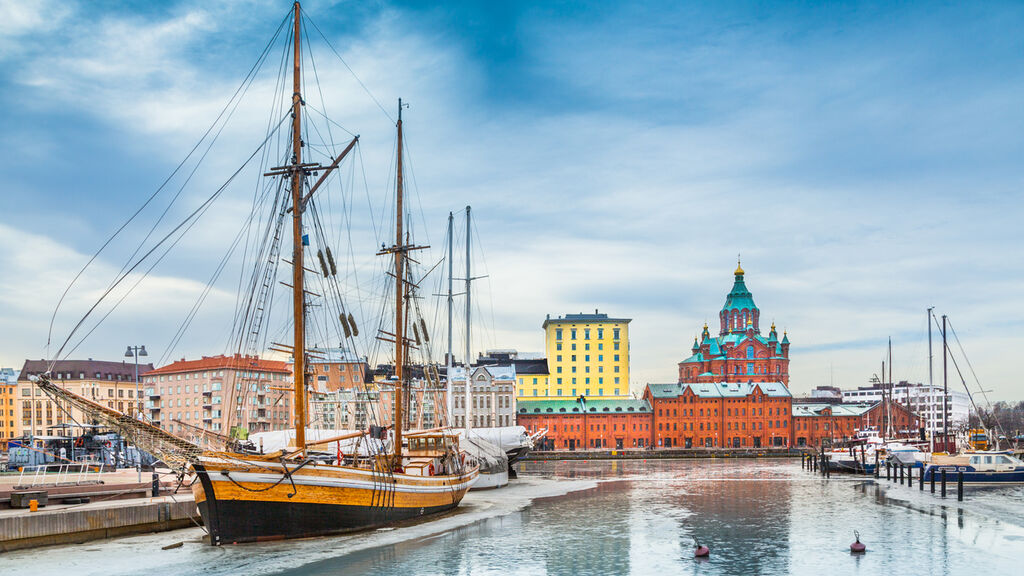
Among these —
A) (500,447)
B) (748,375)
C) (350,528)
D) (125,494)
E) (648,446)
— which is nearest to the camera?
(350,528)

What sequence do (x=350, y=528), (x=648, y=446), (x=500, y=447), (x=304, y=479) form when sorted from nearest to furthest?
(x=304, y=479), (x=350, y=528), (x=500, y=447), (x=648, y=446)

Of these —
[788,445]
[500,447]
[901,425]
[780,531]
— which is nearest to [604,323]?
[788,445]

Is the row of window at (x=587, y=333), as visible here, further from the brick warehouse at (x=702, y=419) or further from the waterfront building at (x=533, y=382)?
the brick warehouse at (x=702, y=419)

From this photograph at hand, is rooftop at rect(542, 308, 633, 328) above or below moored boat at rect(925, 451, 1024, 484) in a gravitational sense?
above

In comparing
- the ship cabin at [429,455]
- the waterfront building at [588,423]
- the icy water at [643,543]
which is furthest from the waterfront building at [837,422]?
the ship cabin at [429,455]

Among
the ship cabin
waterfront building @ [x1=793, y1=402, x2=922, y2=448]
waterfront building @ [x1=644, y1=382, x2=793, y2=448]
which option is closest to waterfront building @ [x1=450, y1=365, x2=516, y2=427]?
waterfront building @ [x1=644, y1=382, x2=793, y2=448]

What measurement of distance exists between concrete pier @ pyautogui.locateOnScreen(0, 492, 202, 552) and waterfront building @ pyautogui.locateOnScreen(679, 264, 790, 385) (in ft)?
502

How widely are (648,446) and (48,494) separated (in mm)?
131410

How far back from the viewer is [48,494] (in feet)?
132

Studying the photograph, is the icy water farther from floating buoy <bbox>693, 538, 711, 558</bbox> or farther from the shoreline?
floating buoy <bbox>693, 538, 711, 558</bbox>

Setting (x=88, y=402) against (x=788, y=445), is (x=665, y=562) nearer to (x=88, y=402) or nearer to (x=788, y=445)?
(x=88, y=402)

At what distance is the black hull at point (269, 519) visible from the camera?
117 ft

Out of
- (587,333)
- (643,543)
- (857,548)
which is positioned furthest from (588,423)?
(857,548)

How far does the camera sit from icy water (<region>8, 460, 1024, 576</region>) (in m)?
32.6
